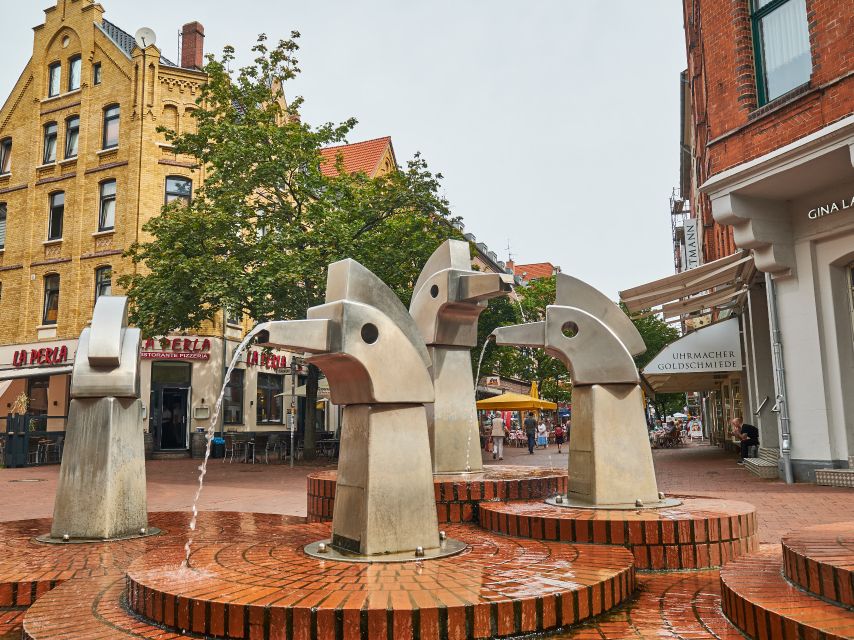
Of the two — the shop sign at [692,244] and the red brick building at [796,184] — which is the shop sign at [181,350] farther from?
the shop sign at [692,244]

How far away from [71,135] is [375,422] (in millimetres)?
32667

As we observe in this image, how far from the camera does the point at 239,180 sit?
21.2 metres

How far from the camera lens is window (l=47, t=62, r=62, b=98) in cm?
3297

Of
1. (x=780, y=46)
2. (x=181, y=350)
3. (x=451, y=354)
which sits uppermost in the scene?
(x=780, y=46)

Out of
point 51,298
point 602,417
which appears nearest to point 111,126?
point 51,298

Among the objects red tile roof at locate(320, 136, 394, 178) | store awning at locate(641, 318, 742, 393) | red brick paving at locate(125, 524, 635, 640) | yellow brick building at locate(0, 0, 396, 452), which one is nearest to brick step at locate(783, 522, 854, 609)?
red brick paving at locate(125, 524, 635, 640)

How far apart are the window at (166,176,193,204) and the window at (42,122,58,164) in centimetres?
626

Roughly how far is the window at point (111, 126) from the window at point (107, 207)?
1627 mm

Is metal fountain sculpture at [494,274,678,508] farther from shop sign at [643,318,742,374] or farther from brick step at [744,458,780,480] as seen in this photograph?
shop sign at [643,318,742,374]

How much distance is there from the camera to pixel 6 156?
111 feet

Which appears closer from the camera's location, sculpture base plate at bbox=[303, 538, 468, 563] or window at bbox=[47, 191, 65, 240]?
sculpture base plate at bbox=[303, 538, 468, 563]

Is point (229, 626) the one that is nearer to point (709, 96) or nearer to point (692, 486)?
point (692, 486)

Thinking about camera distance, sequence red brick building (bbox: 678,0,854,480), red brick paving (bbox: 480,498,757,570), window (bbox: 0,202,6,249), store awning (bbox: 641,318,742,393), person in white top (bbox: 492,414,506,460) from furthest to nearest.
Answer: window (bbox: 0,202,6,249) < person in white top (bbox: 492,414,506,460) < store awning (bbox: 641,318,742,393) < red brick building (bbox: 678,0,854,480) < red brick paving (bbox: 480,498,757,570)

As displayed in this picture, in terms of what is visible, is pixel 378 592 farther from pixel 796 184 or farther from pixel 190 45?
pixel 190 45
